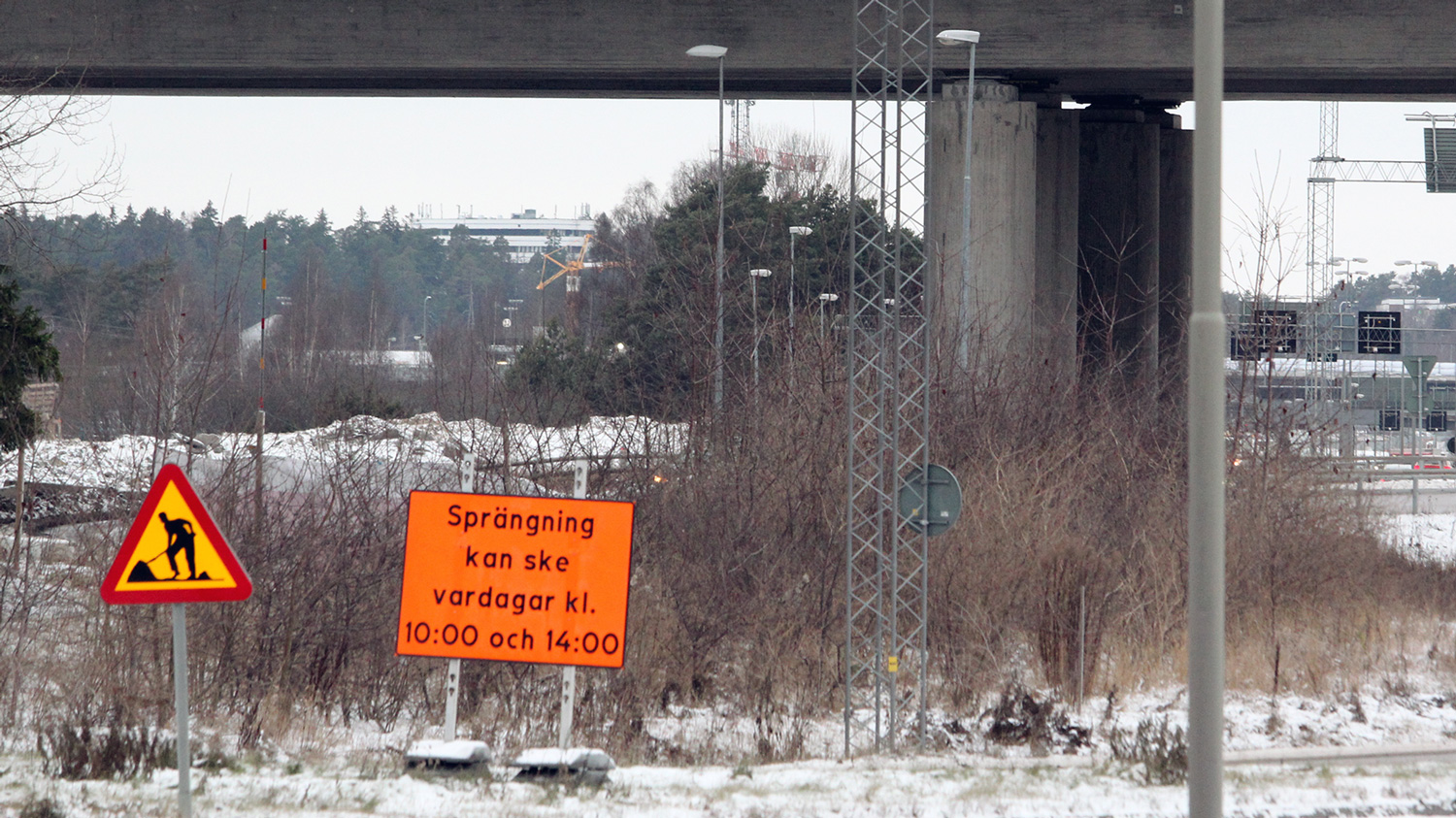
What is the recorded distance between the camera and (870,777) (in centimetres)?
945

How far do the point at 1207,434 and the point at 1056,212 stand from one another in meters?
25.3

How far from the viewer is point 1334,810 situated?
8.48 metres

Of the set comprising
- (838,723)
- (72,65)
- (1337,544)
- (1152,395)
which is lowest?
(838,723)

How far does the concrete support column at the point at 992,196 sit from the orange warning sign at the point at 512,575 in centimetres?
1679

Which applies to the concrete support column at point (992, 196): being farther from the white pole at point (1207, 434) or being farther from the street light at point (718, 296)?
the white pole at point (1207, 434)

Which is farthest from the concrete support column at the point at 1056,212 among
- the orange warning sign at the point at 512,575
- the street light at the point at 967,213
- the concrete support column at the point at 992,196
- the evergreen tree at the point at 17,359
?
the orange warning sign at the point at 512,575

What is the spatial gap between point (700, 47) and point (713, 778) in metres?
15.8

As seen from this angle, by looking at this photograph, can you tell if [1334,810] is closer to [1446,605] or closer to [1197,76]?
[1197,76]

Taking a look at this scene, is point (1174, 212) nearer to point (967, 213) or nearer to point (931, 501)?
point (967, 213)

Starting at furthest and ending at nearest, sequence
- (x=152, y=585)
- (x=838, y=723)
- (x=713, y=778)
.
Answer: (x=838, y=723)
(x=713, y=778)
(x=152, y=585)

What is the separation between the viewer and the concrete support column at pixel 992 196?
25.6 metres

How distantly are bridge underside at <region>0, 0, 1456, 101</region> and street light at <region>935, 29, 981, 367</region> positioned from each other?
89 centimetres

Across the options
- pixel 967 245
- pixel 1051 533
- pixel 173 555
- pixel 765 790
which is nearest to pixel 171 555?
pixel 173 555

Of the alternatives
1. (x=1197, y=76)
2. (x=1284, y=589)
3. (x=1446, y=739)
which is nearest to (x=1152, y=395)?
(x=1284, y=589)
